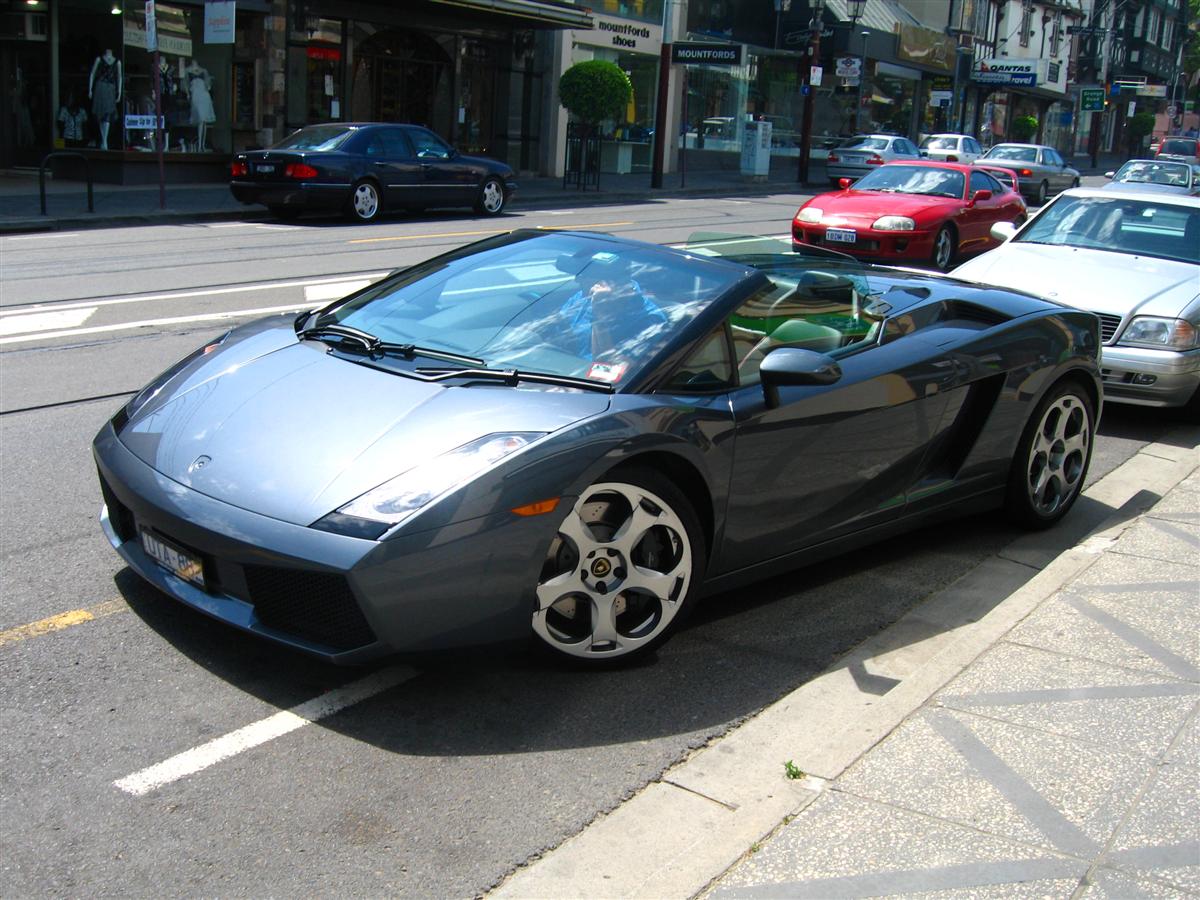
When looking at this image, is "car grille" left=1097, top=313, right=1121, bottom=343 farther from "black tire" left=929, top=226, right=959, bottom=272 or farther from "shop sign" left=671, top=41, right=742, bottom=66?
"shop sign" left=671, top=41, right=742, bottom=66

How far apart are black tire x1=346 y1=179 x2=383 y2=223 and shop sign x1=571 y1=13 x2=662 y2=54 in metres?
13.9

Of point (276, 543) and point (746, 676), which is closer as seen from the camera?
point (276, 543)

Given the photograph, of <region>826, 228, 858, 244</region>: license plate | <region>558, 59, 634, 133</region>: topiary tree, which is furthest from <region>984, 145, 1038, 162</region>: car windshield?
<region>826, 228, 858, 244</region>: license plate

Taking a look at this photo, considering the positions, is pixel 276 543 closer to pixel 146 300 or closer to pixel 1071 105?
pixel 146 300

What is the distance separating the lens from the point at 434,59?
29.2m

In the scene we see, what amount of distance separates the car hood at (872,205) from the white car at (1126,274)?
17.6ft

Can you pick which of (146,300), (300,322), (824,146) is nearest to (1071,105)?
(824,146)

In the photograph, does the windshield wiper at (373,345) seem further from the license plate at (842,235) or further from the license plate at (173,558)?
the license plate at (842,235)

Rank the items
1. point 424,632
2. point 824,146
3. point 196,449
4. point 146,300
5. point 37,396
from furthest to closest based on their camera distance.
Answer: point 824,146
point 146,300
point 37,396
point 196,449
point 424,632

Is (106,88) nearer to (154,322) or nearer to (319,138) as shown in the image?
(319,138)

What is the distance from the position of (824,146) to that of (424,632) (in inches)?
1675

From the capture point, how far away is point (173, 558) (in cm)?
393

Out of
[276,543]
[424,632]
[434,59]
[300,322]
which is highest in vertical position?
[434,59]

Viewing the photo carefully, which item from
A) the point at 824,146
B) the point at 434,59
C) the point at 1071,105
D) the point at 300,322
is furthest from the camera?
the point at 1071,105
